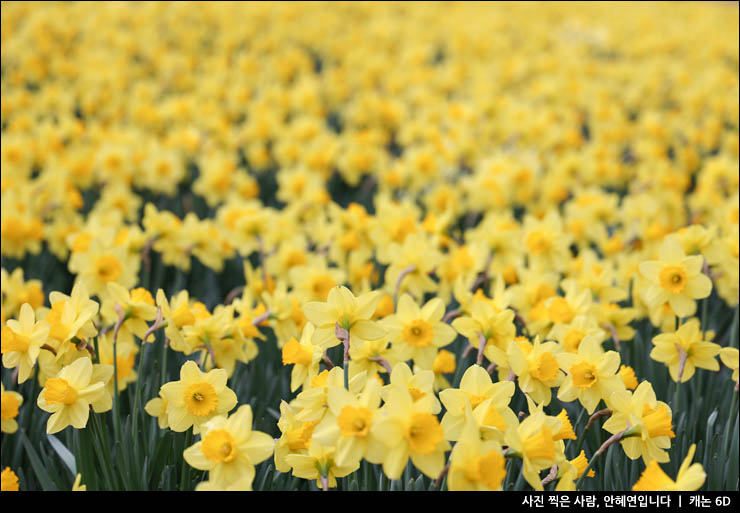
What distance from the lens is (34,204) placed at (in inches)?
124

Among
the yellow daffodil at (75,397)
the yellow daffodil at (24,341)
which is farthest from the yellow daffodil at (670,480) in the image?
the yellow daffodil at (24,341)

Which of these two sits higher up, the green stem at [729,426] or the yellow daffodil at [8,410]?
the yellow daffodil at [8,410]

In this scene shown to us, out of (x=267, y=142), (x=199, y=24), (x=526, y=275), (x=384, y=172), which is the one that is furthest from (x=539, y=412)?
(x=199, y=24)

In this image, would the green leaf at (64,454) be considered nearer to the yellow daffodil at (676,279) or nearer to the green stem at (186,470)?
the green stem at (186,470)

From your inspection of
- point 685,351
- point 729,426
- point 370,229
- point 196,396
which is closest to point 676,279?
point 685,351

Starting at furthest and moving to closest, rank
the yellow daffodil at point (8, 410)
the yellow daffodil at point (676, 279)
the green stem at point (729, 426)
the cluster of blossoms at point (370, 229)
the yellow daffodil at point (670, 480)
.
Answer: the yellow daffodil at point (676, 279) < the green stem at point (729, 426) < the yellow daffodil at point (8, 410) < the cluster of blossoms at point (370, 229) < the yellow daffodil at point (670, 480)

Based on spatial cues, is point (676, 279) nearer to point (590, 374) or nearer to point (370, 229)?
point (590, 374)

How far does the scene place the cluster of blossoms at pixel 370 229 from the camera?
1325mm

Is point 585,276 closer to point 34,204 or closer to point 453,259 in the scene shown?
point 453,259

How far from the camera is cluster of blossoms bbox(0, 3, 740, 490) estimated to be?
1.33 meters

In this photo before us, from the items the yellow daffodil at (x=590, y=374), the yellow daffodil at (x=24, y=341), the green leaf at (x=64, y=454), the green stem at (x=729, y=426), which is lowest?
the green stem at (x=729, y=426)

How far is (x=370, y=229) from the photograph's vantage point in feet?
9.12

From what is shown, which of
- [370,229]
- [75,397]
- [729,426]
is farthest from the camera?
[370,229]

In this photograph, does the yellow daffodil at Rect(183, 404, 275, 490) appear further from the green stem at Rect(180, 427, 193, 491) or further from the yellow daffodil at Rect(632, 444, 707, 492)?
the yellow daffodil at Rect(632, 444, 707, 492)
